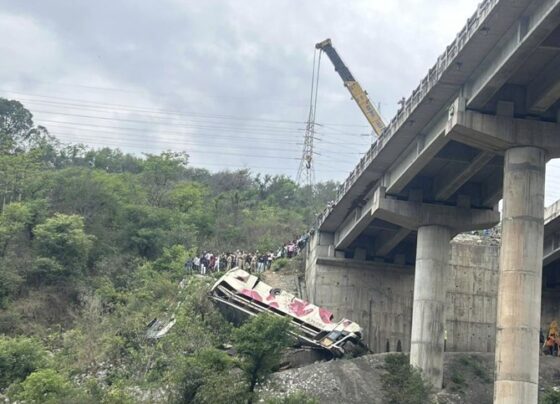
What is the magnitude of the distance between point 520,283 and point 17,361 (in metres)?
21.8

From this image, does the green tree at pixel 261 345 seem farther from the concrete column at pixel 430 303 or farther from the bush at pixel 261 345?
the concrete column at pixel 430 303

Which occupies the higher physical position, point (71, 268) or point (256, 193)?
point (256, 193)

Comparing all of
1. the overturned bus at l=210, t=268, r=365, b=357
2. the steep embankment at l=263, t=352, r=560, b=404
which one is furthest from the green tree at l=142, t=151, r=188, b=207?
the steep embankment at l=263, t=352, r=560, b=404

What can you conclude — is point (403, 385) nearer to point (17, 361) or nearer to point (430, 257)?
point (430, 257)

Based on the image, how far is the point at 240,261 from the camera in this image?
195 feet

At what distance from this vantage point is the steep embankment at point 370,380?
39.6m

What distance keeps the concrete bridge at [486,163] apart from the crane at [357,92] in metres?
28.0

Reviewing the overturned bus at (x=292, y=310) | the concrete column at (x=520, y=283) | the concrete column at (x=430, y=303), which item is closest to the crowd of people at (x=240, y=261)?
the overturned bus at (x=292, y=310)

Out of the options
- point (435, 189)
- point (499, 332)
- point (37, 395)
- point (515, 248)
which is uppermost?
point (435, 189)

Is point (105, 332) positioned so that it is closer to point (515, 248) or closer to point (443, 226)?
point (443, 226)

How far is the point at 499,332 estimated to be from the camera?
32.2 meters

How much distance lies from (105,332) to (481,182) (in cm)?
2104

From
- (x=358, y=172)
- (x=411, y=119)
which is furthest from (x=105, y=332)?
(x=411, y=119)

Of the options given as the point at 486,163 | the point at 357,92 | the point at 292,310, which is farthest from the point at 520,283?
the point at 357,92
